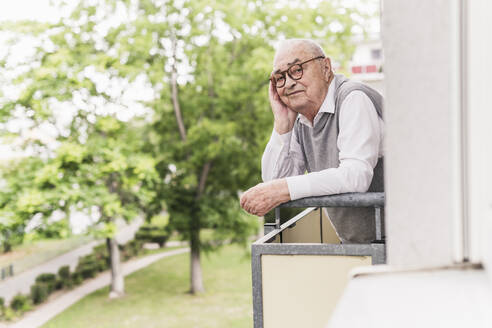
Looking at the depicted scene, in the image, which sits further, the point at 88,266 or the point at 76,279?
the point at 88,266

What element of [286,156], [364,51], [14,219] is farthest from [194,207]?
[364,51]

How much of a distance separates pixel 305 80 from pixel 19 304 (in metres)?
16.3

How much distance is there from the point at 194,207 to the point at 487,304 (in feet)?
49.3

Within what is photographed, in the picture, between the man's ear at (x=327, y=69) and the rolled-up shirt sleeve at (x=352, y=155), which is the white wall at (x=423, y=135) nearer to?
the rolled-up shirt sleeve at (x=352, y=155)

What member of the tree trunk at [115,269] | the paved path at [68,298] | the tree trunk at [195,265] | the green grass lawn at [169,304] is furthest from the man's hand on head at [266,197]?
the tree trunk at [115,269]

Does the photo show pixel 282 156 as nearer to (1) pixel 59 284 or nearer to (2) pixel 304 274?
(2) pixel 304 274

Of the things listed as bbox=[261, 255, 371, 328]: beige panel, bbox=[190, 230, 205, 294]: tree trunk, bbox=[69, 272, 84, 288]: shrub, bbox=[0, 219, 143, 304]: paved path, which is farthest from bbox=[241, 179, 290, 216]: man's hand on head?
bbox=[69, 272, 84, 288]: shrub

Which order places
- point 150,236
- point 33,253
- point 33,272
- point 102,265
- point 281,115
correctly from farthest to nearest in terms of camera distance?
point 150,236 → point 102,265 → point 33,253 → point 33,272 → point 281,115

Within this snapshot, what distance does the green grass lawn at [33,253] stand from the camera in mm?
19344

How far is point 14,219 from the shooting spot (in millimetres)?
12656

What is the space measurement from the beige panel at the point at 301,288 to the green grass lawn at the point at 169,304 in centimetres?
1343

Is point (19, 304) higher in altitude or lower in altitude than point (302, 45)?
lower

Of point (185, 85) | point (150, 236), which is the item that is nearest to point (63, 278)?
point (150, 236)

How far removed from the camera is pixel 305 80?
197cm
